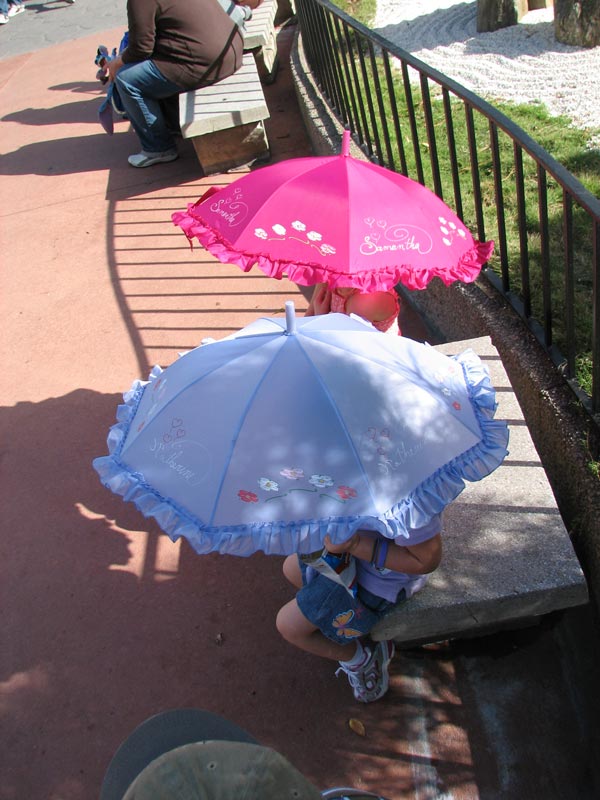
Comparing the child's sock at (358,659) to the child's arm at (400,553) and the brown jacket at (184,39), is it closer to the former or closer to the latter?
the child's arm at (400,553)

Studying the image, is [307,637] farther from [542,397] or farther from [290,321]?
[542,397]

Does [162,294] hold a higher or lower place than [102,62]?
lower

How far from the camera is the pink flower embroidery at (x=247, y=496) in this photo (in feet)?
6.46

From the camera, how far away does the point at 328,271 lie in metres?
2.63

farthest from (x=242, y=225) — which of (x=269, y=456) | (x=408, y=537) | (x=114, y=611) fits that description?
(x=114, y=611)

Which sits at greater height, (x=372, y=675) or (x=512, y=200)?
(x=512, y=200)

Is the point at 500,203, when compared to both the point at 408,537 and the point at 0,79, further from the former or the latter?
the point at 0,79

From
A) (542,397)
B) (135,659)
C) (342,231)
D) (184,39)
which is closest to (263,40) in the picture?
(184,39)

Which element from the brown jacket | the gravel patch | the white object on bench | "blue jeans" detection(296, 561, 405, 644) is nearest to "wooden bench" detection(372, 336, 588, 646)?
"blue jeans" detection(296, 561, 405, 644)

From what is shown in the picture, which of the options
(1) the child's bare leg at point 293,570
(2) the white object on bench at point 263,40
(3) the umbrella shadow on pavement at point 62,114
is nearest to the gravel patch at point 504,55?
(2) the white object on bench at point 263,40

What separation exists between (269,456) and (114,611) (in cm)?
142

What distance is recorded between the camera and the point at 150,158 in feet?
21.6

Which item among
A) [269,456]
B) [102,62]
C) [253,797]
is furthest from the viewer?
[102,62]

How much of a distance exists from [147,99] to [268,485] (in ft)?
17.2
